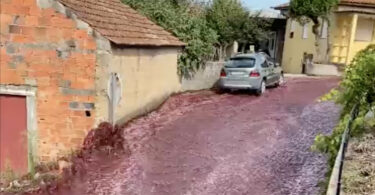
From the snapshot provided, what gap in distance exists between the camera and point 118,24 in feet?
40.2

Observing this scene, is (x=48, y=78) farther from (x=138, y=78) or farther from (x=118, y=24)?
(x=138, y=78)

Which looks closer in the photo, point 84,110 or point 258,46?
point 84,110

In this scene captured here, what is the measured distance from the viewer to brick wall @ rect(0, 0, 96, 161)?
10.0m

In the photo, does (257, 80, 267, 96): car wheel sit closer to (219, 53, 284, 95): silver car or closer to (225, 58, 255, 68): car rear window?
(219, 53, 284, 95): silver car

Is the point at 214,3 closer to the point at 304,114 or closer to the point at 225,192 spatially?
the point at 304,114

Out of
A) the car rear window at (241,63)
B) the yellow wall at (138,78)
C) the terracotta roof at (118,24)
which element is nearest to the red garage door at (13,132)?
the yellow wall at (138,78)

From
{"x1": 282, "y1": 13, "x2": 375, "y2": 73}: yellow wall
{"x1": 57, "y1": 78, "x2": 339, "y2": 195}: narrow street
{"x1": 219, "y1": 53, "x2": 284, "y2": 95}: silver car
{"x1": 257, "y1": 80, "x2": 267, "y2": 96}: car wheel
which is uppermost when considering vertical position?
{"x1": 282, "y1": 13, "x2": 375, "y2": 73}: yellow wall

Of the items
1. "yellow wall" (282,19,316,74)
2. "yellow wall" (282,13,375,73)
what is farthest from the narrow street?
"yellow wall" (282,19,316,74)

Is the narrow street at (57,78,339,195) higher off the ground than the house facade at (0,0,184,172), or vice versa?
the house facade at (0,0,184,172)

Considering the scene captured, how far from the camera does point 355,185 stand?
4.02 m

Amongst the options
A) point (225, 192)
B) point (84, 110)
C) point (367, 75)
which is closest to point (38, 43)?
point (84, 110)

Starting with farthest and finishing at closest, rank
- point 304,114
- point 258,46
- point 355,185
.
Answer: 1. point 258,46
2. point 304,114
3. point 355,185

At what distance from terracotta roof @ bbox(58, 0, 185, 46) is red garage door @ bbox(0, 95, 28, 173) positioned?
2610 mm

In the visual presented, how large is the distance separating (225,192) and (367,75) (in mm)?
3227
